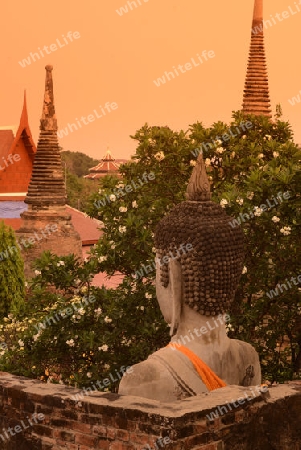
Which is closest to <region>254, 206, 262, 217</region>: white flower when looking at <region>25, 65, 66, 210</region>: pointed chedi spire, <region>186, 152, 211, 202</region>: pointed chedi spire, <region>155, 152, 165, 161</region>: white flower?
<region>155, 152, 165, 161</region>: white flower

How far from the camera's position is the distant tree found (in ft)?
100

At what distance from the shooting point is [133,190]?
1483cm

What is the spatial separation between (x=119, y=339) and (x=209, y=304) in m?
6.41

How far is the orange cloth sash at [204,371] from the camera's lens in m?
7.34

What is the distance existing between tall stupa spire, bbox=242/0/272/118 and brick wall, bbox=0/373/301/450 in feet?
75.4

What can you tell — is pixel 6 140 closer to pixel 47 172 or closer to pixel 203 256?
pixel 47 172

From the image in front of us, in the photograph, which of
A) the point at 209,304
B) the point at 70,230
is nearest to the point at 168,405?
the point at 209,304

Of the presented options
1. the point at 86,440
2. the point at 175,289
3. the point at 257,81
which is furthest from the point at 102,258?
the point at 257,81

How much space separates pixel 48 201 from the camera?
134 ft

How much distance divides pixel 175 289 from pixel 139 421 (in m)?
1.25

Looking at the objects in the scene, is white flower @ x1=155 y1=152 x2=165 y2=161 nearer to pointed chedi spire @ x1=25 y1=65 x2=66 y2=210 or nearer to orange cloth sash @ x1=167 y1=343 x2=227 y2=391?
→ orange cloth sash @ x1=167 y1=343 x2=227 y2=391

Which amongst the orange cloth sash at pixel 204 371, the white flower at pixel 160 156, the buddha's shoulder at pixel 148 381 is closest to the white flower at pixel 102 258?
the white flower at pixel 160 156

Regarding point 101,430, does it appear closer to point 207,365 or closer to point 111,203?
point 207,365

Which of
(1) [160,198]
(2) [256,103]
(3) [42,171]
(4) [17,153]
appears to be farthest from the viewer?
(4) [17,153]
